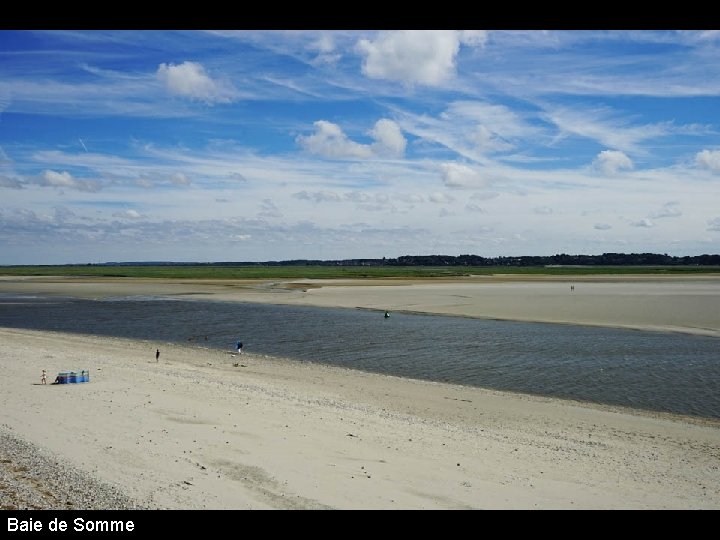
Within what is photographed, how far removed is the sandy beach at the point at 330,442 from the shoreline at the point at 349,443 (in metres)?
0.05

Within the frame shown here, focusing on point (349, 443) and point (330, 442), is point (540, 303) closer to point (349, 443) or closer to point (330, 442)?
point (349, 443)

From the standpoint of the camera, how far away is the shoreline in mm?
9922

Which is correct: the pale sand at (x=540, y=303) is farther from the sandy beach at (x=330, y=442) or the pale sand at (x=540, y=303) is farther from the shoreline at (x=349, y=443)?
the sandy beach at (x=330, y=442)

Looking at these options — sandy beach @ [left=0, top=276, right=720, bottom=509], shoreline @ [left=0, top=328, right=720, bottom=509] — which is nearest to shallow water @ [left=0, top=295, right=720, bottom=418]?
sandy beach @ [left=0, top=276, right=720, bottom=509]

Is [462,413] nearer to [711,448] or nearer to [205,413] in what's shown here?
[711,448]

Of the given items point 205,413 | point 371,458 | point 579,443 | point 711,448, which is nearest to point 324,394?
point 205,413

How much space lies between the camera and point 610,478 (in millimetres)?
11258

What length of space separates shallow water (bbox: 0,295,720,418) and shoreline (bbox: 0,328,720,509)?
9.48ft

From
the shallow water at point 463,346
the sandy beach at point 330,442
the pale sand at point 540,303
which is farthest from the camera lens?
the pale sand at point 540,303

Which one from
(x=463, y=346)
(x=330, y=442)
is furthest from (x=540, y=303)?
(x=330, y=442)

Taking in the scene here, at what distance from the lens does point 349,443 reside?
505 inches

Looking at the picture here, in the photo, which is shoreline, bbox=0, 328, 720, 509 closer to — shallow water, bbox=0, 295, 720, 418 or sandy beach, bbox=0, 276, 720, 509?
sandy beach, bbox=0, 276, 720, 509

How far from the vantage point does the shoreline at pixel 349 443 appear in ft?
32.6

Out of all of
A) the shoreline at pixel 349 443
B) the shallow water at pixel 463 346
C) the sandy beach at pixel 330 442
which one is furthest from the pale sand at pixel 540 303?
the sandy beach at pixel 330 442
